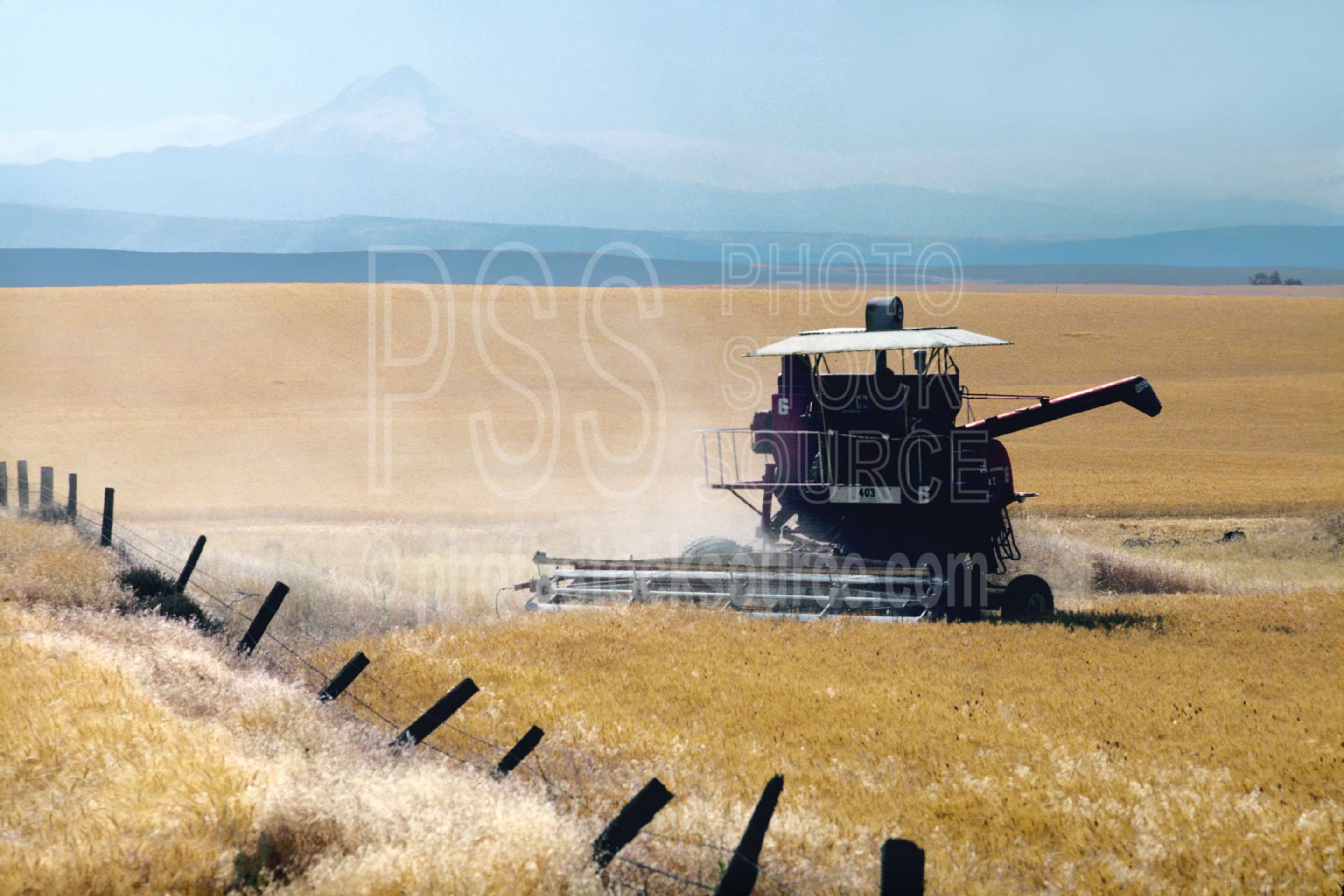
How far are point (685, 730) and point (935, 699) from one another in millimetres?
2927

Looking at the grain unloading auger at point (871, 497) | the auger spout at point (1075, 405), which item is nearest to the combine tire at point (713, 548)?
the grain unloading auger at point (871, 497)

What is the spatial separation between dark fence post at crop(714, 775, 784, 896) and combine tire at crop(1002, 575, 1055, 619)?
1275 centimetres

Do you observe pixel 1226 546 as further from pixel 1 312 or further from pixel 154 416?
pixel 1 312

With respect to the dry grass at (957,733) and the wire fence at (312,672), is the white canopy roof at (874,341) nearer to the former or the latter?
the dry grass at (957,733)

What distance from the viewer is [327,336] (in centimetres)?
6938

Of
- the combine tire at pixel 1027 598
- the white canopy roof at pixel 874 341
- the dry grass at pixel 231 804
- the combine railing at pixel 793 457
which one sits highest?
the white canopy roof at pixel 874 341

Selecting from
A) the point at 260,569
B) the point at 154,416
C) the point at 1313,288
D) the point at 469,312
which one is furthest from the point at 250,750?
the point at 1313,288

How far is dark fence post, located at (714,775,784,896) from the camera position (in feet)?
18.8

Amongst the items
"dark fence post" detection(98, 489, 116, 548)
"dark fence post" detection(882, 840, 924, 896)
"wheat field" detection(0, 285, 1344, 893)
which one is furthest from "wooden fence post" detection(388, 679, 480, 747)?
"dark fence post" detection(98, 489, 116, 548)

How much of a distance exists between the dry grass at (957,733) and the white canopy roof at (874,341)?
502 cm

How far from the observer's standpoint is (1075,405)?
774 inches

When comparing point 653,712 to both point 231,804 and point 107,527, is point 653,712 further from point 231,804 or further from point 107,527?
point 107,527

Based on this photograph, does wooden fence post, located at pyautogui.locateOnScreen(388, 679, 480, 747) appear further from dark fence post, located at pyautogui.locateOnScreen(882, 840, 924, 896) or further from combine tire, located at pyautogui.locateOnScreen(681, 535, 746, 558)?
combine tire, located at pyautogui.locateOnScreen(681, 535, 746, 558)

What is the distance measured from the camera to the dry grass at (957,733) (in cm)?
730
